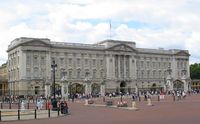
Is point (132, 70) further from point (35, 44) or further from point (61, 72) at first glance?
point (35, 44)

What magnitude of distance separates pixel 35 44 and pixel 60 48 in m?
9.40

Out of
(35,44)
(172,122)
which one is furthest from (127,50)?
(172,122)

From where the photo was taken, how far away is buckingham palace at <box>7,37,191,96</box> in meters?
111

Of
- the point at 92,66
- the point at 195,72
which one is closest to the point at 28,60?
the point at 92,66

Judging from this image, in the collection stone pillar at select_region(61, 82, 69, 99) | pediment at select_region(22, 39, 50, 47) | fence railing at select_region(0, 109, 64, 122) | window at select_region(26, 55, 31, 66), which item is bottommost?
fence railing at select_region(0, 109, 64, 122)

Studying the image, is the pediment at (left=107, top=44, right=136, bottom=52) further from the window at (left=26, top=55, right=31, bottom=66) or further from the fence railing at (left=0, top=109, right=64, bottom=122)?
the fence railing at (left=0, top=109, right=64, bottom=122)

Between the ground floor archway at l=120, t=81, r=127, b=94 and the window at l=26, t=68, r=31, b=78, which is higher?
the window at l=26, t=68, r=31, b=78

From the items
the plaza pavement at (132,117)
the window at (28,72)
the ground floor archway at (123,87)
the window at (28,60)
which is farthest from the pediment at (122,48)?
the plaza pavement at (132,117)

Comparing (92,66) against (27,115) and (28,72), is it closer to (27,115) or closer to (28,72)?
(28,72)

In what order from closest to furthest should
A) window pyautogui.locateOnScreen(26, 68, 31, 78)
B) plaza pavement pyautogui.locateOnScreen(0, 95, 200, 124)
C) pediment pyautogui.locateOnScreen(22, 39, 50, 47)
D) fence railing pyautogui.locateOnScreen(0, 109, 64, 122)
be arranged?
plaza pavement pyautogui.locateOnScreen(0, 95, 200, 124) < fence railing pyautogui.locateOnScreen(0, 109, 64, 122) < pediment pyautogui.locateOnScreen(22, 39, 50, 47) < window pyautogui.locateOnScreen(26, 68, 31, 78)

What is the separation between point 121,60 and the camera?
130750 millimetres

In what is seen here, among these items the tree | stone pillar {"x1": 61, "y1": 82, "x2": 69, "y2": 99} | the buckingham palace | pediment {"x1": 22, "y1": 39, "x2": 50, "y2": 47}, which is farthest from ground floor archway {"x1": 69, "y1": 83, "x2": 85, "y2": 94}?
the tree

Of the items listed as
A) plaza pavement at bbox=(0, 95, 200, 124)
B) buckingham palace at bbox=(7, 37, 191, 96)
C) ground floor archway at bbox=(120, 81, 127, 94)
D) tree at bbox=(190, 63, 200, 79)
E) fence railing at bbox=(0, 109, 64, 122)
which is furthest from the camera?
tree at bbox=(190, 63, 200, 79)

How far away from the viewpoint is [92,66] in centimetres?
12538
